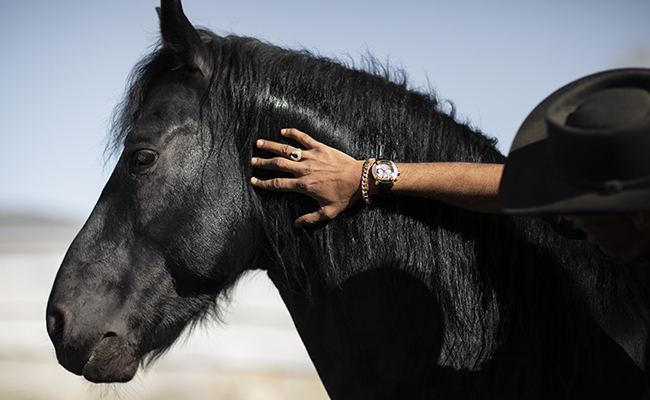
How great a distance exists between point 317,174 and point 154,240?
71 centimetres

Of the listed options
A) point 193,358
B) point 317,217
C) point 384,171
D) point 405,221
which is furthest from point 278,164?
point 193,358

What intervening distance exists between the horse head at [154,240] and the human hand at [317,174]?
179mm

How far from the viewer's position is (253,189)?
1.97 meters

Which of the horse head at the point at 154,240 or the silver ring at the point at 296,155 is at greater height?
the silver ring at the point at 296,155

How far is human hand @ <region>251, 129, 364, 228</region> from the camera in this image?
183cm

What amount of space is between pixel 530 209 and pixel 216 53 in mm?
1491

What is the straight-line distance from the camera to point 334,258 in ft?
6.35

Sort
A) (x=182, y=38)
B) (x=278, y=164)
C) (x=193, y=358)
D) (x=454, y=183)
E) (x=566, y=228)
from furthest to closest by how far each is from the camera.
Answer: (x=193, y=358) < (x=182, y=38) < (x=278, y=164) < (x=454, y=183) < (x=566, y=228)

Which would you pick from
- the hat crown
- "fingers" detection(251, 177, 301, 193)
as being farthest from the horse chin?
the hat crown

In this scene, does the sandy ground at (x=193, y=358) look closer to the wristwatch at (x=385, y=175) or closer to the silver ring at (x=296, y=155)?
the silver ring at (x=296, y=155)

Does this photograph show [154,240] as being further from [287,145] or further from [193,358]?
[193,358]

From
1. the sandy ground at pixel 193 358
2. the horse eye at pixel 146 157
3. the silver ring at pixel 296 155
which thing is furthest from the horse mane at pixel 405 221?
the sandy ground at pixel 193 358

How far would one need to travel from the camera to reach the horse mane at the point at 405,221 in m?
1.79

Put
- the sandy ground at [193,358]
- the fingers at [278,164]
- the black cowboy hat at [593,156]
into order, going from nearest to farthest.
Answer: the black cowboy hat at [593,156], the fingers at [278,164], the sandy ground at [193,358]
